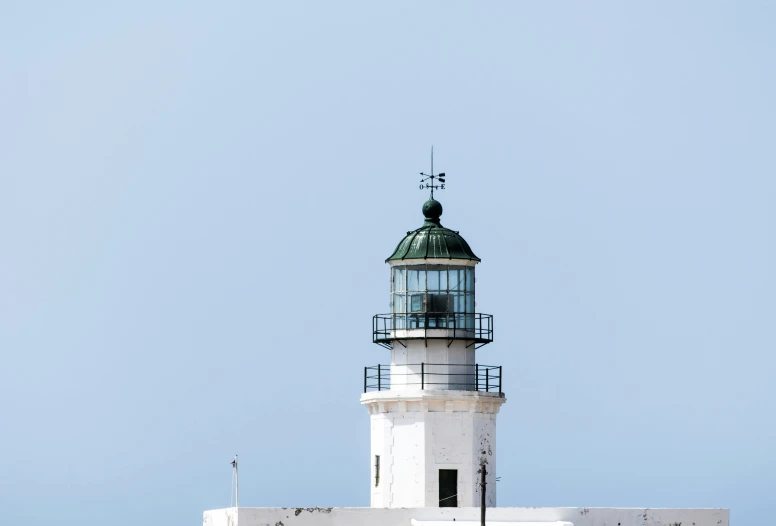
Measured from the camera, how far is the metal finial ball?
47.3 m

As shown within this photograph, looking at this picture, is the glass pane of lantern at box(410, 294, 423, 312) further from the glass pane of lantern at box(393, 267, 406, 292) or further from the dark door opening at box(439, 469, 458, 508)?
the dark door opening at box(439, 469, 458, 508)

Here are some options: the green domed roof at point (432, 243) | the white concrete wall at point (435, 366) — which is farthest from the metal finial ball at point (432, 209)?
the white concrete wall at point (435, 366)

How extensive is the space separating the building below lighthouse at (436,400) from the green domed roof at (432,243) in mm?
22

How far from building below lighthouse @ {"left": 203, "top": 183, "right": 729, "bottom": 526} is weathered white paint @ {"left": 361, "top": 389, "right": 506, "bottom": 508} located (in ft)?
0.07

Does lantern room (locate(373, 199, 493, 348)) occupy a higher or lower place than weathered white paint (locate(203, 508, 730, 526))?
higher

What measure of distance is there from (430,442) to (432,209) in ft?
17.2

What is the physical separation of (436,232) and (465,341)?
2538 millimetres

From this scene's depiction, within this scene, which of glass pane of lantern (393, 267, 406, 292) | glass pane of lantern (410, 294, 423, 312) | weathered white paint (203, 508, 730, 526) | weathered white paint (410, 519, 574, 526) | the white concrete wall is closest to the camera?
weathered white paint (203, 508, 730, 526)

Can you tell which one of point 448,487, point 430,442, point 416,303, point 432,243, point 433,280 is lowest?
point 448,487

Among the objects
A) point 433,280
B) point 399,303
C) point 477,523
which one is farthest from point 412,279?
point 477,523

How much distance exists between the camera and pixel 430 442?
45.8 metres

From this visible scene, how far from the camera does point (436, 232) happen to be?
47.1m

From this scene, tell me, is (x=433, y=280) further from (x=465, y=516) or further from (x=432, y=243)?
(x=465, y=516)

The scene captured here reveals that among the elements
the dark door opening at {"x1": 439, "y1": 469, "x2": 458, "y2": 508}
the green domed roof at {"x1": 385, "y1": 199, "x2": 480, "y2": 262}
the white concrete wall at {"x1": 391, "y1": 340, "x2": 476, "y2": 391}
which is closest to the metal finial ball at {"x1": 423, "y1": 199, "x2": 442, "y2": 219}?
the green domed roof at {"x1": 385, "y1": 199, "x2": 480, "y2": 262}
